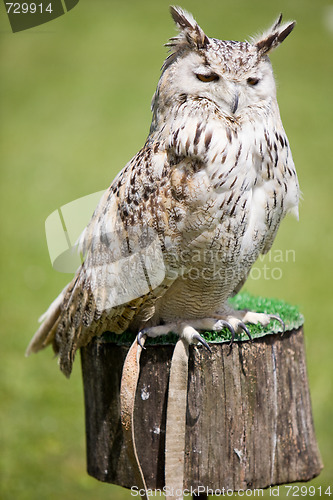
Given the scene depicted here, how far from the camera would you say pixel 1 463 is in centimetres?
328

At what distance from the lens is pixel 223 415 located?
1.85 meters

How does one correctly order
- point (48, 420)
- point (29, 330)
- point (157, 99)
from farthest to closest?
point (29, 330)
point (48, 420)
point (157, 99)

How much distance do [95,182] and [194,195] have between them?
4465mm

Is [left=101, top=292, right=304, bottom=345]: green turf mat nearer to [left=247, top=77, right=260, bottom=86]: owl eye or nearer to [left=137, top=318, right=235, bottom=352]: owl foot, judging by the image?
[left=137, top=318, right=235, bottom=352]: owl foot

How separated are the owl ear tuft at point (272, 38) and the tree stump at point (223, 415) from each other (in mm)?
953

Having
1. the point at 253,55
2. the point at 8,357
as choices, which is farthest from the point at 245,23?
the point at 253,55

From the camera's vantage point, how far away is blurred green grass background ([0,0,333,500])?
351 centimetres

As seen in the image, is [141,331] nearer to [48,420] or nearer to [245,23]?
[48,420]

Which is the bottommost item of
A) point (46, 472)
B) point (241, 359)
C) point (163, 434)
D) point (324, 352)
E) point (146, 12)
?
point (46, 472)

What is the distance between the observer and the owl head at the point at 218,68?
162 centimetres

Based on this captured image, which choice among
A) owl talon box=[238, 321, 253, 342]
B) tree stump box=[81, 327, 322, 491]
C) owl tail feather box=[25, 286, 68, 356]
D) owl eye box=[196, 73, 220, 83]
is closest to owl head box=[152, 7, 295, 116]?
owl eye box=[196, 73, 220, 83]

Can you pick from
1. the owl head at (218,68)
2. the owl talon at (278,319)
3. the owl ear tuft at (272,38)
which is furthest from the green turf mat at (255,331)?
the owl ear tuft at (272,38)

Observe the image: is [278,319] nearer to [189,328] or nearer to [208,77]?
[189,328]

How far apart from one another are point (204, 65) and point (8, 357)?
3207 millimetres
